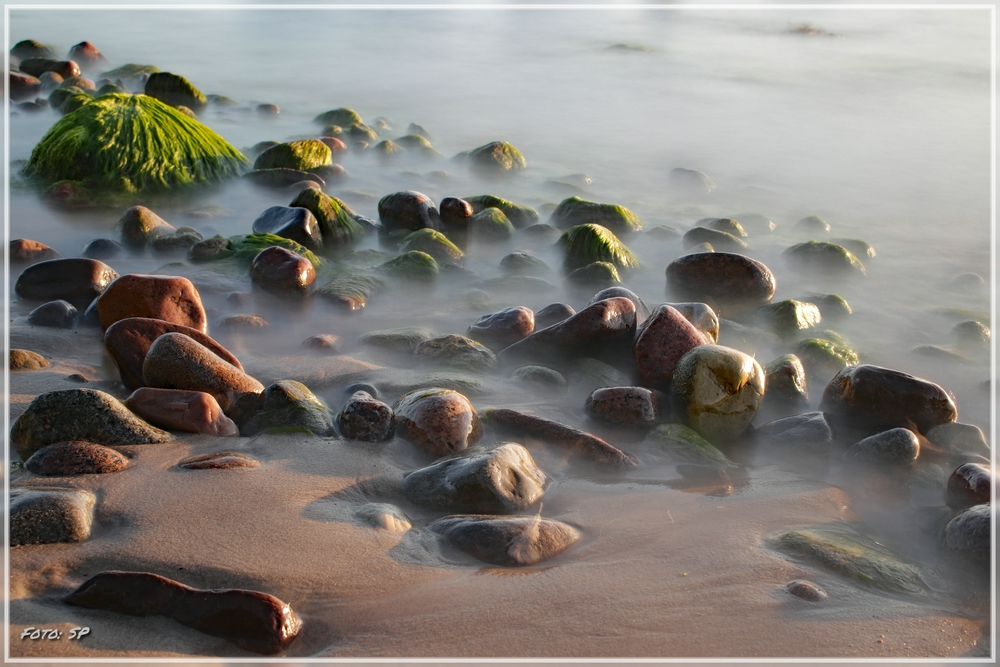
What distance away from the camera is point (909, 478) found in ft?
8.65

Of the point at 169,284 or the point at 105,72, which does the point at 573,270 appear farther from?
the point at 105,72

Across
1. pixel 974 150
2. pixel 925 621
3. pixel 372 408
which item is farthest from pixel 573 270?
pixel 974 150

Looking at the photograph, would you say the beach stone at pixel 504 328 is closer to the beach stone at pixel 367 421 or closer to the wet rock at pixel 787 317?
the beach stone at pixel 367 421

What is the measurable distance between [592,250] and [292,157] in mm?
2864

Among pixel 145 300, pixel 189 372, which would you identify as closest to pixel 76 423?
pixel 189 372

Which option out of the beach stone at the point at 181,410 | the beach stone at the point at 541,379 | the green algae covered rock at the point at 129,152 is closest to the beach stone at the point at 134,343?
the beach stone at the point at 181,410

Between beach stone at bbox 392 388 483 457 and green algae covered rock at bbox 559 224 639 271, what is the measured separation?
7.15ft

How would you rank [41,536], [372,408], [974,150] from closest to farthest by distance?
[41,536] → [372,408] → [974,150]

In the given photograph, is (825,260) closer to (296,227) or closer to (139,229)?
(296,227)

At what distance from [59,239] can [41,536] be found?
322 cm

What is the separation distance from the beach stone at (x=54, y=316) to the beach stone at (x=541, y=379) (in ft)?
6.42

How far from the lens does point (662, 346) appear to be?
3100 millimetres

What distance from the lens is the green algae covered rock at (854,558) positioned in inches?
79.1

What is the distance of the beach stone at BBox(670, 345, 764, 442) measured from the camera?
2.81 metres
